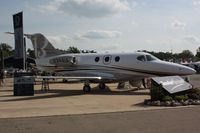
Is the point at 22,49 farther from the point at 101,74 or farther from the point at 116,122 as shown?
the point at 116,122

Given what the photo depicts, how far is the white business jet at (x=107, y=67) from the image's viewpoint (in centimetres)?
2541

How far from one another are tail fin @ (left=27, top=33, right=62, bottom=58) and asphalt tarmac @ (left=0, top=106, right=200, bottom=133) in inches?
766

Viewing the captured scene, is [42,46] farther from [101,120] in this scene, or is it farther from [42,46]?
[101,120]

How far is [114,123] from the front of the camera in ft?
38.9

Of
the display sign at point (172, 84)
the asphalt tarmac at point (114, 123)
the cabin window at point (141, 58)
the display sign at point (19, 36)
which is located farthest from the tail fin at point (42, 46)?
the asphalt tarmac at point (114, 123)

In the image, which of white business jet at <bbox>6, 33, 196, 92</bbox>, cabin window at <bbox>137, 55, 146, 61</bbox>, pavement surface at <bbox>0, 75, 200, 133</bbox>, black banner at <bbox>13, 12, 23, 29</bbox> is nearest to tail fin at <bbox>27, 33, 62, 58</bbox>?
white business jet at <bbox>6, 33, 196, 92</bbox>

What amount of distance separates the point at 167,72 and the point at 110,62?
4.53 metres

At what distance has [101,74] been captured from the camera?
27.6 m

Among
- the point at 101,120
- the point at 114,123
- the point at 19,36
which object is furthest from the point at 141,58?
the point at 19,36

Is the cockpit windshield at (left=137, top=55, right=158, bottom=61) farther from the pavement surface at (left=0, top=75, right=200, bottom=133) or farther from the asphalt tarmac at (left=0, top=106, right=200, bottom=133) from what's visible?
the asphalt tarmac at (left=0, top=106, right=200, bottom=133)

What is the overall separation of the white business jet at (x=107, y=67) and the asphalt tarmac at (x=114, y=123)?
1107 centimetres

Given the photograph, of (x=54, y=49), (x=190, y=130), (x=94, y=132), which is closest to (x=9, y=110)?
(x=94, y=132)

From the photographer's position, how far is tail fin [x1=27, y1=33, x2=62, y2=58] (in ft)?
108

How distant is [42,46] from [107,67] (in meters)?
7.90
